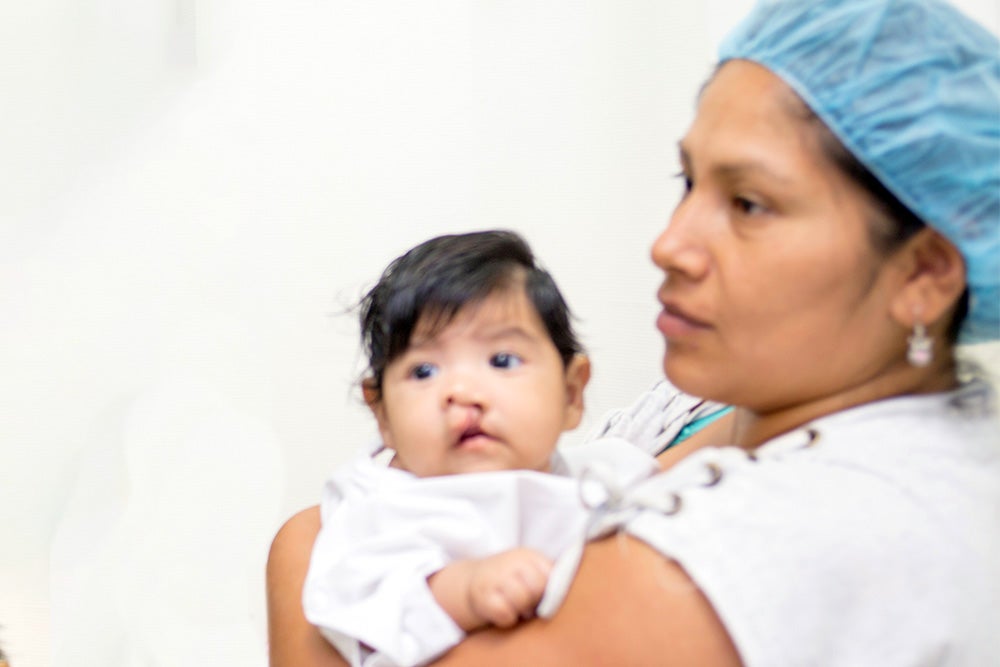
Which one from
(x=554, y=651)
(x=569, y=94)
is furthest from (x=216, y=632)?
(x=554, y=651)

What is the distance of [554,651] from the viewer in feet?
3.06

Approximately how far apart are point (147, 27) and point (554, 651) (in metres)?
1.80

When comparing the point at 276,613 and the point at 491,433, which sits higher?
the point at 491,433

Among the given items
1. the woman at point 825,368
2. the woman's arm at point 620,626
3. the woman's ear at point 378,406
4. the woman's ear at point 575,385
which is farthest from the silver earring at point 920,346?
the woman's ear at point 378,406

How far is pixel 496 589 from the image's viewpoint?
95cm

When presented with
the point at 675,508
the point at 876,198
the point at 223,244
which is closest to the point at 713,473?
the point at 675,508

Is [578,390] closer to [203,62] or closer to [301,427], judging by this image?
[301,427]

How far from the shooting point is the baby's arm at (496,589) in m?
0.94

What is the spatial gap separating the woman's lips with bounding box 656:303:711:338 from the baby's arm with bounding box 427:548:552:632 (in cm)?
26

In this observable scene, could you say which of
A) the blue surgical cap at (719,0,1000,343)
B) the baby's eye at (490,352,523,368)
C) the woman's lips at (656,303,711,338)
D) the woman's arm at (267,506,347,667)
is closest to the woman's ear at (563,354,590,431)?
the baby's eye at (490,352,523,368)

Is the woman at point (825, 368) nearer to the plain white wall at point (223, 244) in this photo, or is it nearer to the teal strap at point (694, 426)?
the teal strap at point (694, 426)

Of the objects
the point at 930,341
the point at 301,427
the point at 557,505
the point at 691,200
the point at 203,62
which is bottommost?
the point at 301,427

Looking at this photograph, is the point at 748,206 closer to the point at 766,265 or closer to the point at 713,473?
the point at 766,265

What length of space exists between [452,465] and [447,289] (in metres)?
0.19
